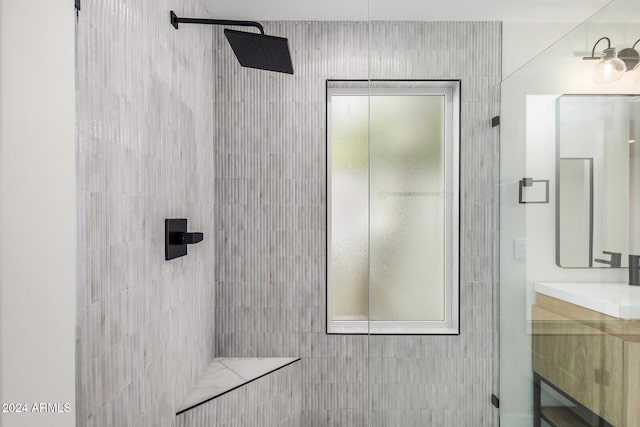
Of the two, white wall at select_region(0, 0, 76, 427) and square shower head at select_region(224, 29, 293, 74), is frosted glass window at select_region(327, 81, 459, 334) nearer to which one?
square shower head at select_region(224, 29, 293, 74)

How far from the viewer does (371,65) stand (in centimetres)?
90

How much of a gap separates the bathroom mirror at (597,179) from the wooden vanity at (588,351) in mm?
61

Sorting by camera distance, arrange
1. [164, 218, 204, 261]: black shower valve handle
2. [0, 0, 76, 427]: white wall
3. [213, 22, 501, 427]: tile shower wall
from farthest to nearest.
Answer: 1. [213, 22, 501, 427]: tile shower wall
2. [164, 218, 204, 261]: black shower valve handle
3. [0, 0, 76, 427]: white wall

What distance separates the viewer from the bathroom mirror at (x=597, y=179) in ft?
2.09

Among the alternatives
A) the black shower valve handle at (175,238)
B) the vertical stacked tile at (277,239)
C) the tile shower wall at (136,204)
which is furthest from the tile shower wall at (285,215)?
the black shower valve handle at (175,238)

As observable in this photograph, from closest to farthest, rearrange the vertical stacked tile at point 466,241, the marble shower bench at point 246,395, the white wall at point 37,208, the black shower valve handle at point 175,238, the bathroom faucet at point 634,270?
the white wall at point 37,208
the bathroom faucet at point 634,270
the vertical stacked tile at point 466,241
the black shower valve handle at point 175,238
the marble shower bench at point 246,395

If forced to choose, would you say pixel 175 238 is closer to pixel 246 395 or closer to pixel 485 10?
pixel 246 395

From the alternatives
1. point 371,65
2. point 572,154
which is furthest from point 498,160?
point 371,65

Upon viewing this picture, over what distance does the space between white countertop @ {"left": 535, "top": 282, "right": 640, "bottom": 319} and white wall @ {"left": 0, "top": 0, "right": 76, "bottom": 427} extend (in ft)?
2.83

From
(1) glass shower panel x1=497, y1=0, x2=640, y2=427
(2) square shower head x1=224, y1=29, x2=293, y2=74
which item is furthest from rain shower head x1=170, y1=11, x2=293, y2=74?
(1) glass shower panel x1=497, y1=0, x2=640, y2=427

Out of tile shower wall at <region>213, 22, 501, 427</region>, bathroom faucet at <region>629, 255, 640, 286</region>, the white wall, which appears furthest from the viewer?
tile shower wall at <region>213, 22, 501, 427</region>

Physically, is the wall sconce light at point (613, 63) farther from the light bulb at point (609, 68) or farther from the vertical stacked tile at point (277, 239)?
the vertical stacked tile at point (277, 239)

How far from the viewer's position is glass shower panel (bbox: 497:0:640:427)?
0.64m

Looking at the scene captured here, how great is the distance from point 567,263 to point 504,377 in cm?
28
